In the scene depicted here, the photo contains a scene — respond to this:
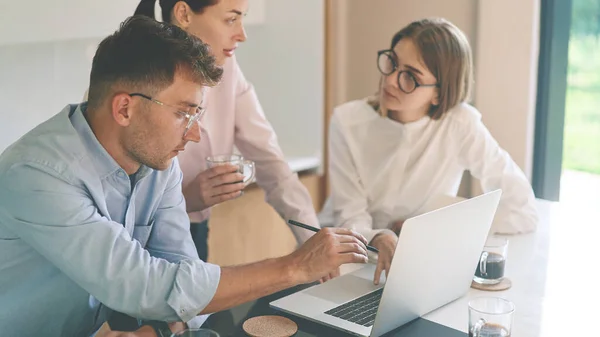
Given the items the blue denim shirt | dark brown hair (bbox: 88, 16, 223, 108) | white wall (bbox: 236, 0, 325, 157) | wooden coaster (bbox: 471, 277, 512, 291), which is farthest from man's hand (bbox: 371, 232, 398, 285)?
white wall (bbox: 236, 0, 325, 157)

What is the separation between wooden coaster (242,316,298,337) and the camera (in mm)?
1586

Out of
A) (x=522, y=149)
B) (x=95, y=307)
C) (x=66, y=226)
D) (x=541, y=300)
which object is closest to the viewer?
(x=66, y=226)

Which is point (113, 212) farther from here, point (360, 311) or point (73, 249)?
point (360, 311)

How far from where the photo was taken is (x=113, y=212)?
1684mm

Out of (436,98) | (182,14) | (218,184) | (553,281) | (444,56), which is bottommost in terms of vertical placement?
(553,281)

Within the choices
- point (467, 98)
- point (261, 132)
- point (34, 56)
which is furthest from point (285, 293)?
point (34, 56)

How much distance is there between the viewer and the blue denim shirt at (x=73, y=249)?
1452 mm

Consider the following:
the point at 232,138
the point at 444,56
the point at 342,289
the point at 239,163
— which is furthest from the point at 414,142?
the point at 342,289

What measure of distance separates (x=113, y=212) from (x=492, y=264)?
0.87m

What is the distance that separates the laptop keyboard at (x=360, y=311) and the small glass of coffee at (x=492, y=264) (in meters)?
0.28

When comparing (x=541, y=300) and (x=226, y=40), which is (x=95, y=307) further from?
(x=541, y=300)

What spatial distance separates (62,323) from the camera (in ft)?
5.42

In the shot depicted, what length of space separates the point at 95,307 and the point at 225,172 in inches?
19.9

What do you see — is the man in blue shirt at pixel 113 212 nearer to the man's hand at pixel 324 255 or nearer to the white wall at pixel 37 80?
the man's hand at pixel 324 255
